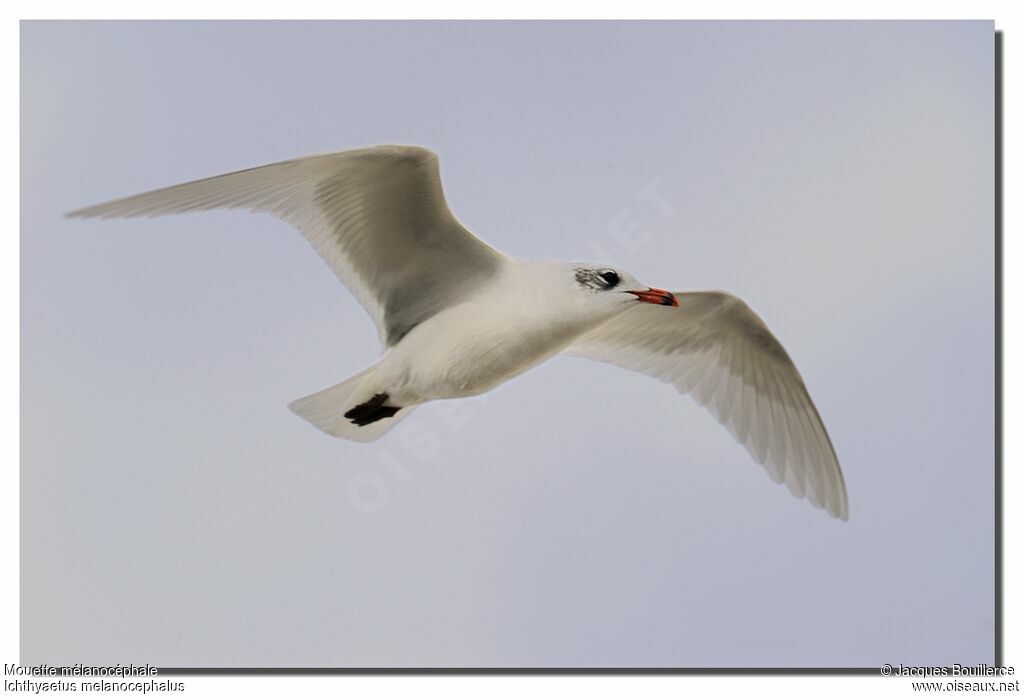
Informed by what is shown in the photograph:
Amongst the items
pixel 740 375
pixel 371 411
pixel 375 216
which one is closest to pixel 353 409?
pixel 371 411

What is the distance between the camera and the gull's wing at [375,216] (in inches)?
155

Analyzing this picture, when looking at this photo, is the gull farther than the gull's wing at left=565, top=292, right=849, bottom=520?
No

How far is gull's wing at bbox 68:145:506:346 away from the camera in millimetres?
3932

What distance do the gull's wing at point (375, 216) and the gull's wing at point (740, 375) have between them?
80cm

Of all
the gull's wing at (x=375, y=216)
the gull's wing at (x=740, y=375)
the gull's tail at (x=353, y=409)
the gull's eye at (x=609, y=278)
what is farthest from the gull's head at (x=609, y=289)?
the gull's wing at (x=740, y=375)

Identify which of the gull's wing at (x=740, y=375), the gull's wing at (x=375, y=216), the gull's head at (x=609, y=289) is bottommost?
the gull's wing at (x=740, y=375)

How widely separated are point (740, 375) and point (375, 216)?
1632mm

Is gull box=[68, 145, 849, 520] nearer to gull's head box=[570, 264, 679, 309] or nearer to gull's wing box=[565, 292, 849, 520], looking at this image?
gull's head box=[570, 264, 679, 309]

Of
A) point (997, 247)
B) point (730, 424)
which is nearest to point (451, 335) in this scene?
point (730, 424)

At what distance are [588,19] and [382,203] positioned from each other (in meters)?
0.94

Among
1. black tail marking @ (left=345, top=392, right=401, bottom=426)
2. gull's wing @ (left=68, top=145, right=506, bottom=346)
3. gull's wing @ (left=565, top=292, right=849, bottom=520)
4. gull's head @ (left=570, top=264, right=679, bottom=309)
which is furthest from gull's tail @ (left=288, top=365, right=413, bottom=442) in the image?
gull's wing @ (left=565, top=292, right=849, bottom=520)

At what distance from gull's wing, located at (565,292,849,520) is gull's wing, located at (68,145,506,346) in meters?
0.80

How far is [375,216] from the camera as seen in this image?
13.6 feet

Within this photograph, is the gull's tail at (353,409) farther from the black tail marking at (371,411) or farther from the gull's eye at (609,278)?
the gull's eye at (609,278)
